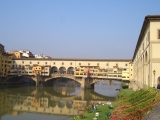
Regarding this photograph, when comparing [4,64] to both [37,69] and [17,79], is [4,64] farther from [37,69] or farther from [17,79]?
[37,69]

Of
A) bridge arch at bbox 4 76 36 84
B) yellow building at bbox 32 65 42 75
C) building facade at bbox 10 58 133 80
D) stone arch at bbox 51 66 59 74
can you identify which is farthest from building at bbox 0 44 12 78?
stone arch at bbox 51 66 59 74

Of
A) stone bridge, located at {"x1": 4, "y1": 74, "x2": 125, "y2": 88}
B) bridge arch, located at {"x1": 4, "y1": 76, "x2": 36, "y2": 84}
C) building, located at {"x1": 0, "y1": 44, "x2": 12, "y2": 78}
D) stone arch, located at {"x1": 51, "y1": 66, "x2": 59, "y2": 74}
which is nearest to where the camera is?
stone bridge, located at {"x1": 4, "y1": 74, "x2": 125, "y2": 88}

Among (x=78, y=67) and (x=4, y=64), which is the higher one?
(x=4, y=64)

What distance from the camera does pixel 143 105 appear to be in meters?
9.40

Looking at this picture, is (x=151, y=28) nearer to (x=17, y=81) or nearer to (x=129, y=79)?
(x=129, y=79)

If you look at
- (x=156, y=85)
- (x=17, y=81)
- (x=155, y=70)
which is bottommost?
(x=17, y=81)

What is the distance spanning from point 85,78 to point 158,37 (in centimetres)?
3335

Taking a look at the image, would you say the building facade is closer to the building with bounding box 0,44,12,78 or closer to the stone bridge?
the stone bridge

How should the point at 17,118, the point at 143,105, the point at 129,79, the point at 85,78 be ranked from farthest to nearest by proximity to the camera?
the point at 85,78, the point at 129,79, the point at 17,118, the point at 143,105

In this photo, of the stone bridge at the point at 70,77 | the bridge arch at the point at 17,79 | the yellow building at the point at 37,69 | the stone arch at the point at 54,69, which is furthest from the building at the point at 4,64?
the stone arch at the point at 54,69

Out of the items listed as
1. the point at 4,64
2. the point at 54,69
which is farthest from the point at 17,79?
the point at 54,69

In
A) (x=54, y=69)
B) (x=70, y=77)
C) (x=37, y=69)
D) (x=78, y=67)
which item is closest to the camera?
(x=70, y=77)

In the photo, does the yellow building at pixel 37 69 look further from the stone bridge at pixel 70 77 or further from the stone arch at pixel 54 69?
the stone arch at pixel 54 69

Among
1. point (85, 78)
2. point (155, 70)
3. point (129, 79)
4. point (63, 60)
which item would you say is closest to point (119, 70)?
point (129, 79)
